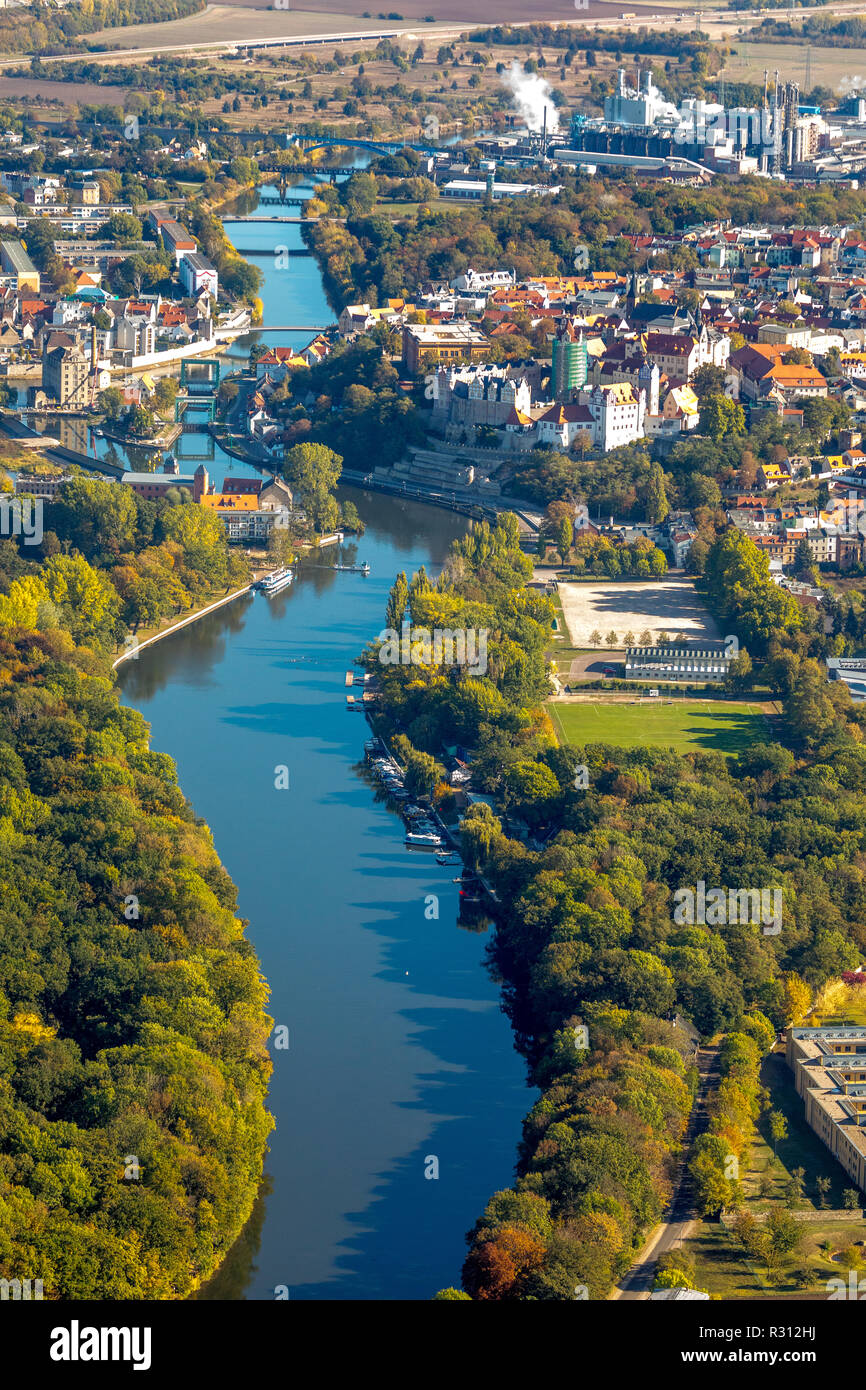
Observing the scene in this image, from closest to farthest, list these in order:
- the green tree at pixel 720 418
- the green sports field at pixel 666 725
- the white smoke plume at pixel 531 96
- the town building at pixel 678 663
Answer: the green sports field at pixel 666 725 → the town building at pixel 678 663 → the green tree at pixel 720 418 → the white smoke plume at pixel 531 96

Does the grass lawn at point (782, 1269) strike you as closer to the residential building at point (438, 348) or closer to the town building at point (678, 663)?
the town building at point (678, 663)

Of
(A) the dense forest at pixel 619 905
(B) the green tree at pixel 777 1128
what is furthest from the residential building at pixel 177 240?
(B) the green tree at pixel 777 1128

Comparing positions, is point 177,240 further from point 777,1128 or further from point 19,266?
point 777,1128

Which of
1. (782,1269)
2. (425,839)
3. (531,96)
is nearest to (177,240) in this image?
(531,96)

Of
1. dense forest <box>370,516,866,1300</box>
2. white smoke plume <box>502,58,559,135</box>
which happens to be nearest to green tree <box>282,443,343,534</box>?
dense forest <box>370,516,866,1300</box>

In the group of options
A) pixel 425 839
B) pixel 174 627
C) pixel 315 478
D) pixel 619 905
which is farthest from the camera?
pixel 315 478

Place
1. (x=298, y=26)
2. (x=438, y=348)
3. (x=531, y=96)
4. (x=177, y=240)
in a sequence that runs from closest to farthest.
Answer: (x=438, y=348), (x=177, y=240), (x=531, y=96), (x=298, y=26)

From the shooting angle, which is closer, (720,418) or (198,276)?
(720,418)
